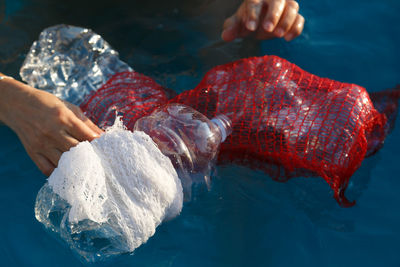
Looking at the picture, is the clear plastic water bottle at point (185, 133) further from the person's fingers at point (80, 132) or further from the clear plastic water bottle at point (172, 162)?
the person's fingers at point (80, 132)

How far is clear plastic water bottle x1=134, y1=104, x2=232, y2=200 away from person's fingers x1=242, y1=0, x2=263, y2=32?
1.71 ft

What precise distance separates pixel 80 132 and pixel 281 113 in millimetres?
863

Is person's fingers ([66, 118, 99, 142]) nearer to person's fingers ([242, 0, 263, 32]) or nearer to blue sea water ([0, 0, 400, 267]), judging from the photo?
blue sea water ([0, 0, 400, 267])

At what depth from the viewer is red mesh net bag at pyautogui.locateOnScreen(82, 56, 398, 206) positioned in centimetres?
170

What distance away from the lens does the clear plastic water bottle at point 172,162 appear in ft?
4.77

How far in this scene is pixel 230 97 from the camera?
1.79 meters

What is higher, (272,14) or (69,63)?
(272,14)

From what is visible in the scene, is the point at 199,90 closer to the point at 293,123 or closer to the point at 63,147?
the point at 293,123

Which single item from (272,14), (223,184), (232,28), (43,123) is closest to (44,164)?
(43,123)

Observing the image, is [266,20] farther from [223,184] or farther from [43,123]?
[43,123]

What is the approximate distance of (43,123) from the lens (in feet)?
5.07

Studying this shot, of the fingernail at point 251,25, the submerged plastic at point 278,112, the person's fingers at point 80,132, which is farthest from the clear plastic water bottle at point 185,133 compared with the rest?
the fingernail at point 251,25

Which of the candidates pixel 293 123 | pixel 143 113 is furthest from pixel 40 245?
pixel 293 123

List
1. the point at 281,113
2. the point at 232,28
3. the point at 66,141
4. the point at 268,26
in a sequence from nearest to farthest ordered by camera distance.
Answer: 1. the point at 66,141
2. the point at 281,113
3. the point at 268,26
4. the point at 232,28
